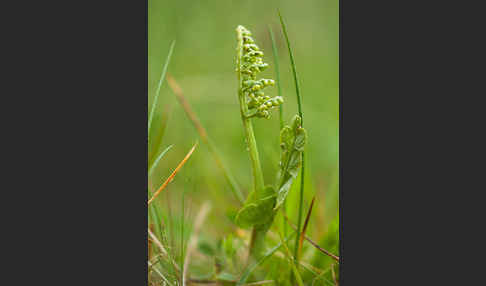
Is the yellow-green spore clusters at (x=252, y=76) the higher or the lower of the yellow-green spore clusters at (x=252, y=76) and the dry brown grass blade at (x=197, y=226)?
the higher

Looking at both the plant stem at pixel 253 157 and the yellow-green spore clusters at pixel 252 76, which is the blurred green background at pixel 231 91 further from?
the yellow-green spore clusters at pixel 252 76

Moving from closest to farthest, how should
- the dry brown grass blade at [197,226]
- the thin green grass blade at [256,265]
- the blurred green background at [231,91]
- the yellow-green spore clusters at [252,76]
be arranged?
1. the yellow-green spore clusters at [252,76]
2. the thin green grass blade at [256,265]
3. the dry brown grass blade at [197,226]
4. the blurred green background at [231,91]

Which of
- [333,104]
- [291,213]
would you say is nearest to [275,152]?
[291,213]

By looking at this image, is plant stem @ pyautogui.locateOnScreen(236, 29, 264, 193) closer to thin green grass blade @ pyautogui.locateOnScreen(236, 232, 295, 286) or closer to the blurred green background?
thin green grass blade @ pyautogui.locateOnScreen(236, 232, 295, 286)

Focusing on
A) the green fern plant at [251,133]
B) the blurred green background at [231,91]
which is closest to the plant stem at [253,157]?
the green fern plant at [251,133]

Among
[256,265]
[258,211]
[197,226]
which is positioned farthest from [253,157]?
[197,226]

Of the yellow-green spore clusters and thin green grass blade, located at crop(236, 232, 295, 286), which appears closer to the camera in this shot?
the yellow-green spore clusters

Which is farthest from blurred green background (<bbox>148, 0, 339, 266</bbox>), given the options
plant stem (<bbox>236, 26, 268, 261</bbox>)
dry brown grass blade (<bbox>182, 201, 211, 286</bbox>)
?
plant stem (<bbox>236, 26, 268, 261</bbox>)
